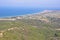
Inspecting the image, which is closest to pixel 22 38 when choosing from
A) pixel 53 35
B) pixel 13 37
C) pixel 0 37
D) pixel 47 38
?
pixel 13 37

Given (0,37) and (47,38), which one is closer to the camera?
(0,37)

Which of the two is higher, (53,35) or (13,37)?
(13,37)

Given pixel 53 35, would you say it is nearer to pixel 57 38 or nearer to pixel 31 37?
pixel 57 38

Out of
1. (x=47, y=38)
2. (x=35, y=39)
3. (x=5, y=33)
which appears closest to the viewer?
(x=5, y=33)

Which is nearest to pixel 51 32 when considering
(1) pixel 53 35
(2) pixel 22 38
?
(1) pixel 53 35

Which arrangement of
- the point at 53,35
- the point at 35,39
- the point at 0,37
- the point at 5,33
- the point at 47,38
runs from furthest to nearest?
the point at 53,35
the point at 47,38
the point at 35,39
the point at 5,33
the point at 0,37

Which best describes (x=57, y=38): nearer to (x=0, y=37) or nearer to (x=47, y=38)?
(x=47, y=38)

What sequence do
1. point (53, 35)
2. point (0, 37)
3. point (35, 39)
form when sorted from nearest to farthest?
point (0, 37) < point (35, 39) < point (53, 35)

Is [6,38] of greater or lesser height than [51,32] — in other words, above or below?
above

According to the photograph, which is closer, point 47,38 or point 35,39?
point 35,39
